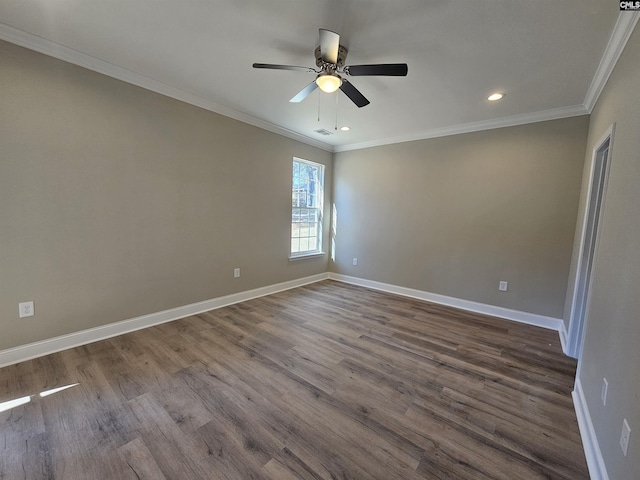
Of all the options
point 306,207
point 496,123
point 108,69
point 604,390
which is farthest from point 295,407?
point 496,123

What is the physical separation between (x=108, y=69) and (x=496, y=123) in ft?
14.2

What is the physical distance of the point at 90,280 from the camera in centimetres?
244

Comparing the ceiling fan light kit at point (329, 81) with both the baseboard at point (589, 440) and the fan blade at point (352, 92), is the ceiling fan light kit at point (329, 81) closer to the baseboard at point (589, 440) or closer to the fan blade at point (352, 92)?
the fan blade at point (352, 92)

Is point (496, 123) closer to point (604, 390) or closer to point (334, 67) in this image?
point (334, 67)

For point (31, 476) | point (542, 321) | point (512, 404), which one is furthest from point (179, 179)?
point (542, 321)

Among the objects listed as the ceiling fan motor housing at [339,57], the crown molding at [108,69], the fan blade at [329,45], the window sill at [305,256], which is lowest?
the window sill at [305,256]

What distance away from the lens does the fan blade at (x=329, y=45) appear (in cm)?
157

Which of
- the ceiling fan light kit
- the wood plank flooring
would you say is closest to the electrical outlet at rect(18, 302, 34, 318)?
the wood plank flooring

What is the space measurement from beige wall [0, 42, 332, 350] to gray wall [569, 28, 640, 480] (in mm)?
3528

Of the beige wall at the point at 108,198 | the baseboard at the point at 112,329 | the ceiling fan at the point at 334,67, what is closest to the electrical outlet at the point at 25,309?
the beige wall at the point at 108,198

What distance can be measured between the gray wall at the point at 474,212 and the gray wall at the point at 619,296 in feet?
4.11

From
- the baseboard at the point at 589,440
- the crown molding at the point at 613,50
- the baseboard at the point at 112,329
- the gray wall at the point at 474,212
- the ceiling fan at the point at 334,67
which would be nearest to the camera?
the baseboard at the point at 589,440

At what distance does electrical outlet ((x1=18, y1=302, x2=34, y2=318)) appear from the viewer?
2107 mm

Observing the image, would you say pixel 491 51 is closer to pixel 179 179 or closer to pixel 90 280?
pixel 179 179
